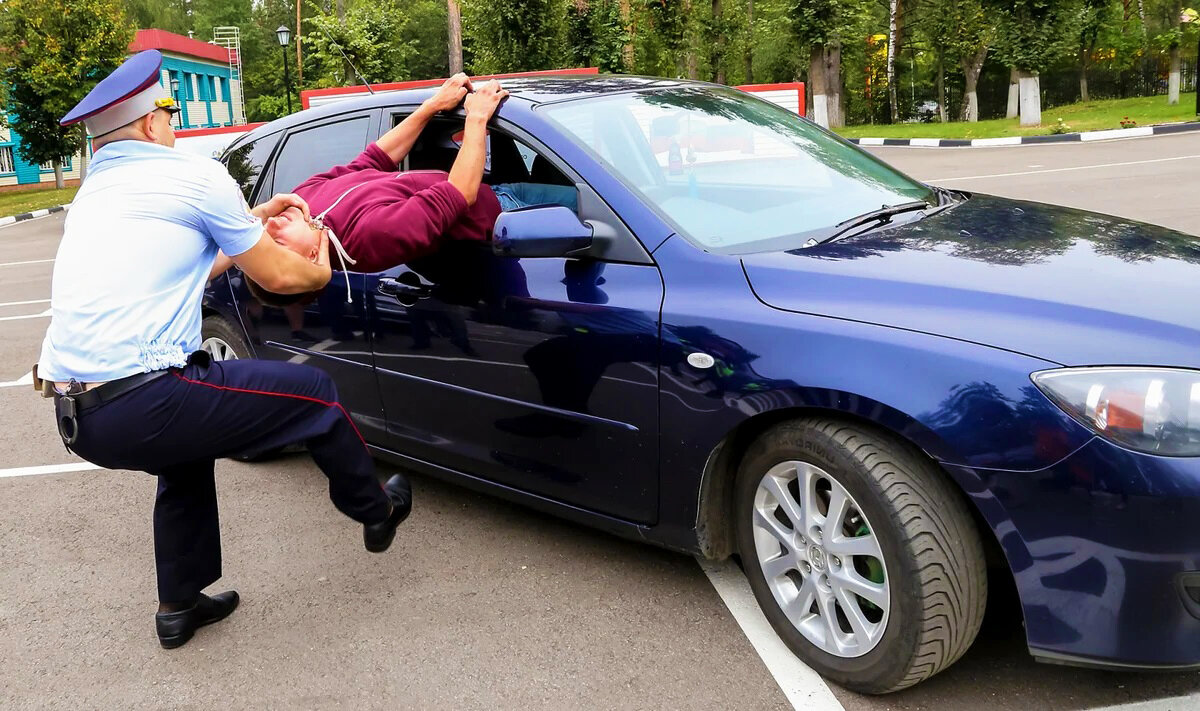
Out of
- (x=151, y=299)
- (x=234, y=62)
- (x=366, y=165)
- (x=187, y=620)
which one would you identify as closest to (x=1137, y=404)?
(x=151, y=299)

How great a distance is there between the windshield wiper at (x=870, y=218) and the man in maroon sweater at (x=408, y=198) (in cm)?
82

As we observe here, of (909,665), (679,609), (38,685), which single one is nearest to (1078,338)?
(909,665)

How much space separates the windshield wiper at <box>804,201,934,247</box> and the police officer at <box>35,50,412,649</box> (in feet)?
4.83

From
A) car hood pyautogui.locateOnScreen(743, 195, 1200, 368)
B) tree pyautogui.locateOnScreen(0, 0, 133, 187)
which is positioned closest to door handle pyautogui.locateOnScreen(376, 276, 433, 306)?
car hood pyautogui.locateOnScreen(743, 195, 1200, 368)

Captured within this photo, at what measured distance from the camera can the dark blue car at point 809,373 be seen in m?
2.08

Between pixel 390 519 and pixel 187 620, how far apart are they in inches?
28.2

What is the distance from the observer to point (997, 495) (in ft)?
7.01

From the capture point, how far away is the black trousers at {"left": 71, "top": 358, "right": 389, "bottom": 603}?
264 centimetres

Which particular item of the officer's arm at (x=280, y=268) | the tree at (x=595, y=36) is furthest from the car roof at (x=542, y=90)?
the tree at (x=595, y=36)

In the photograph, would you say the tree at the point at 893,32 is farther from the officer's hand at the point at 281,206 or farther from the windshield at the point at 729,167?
the officer's hand at the point at 281,206

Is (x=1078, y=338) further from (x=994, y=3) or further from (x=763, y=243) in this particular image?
(x=994, y=3)

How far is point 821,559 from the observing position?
255 cm

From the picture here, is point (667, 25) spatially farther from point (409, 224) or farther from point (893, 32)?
point (409, 224)

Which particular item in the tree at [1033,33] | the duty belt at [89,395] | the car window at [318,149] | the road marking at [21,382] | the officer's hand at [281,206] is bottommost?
the road marking at [21,382]
